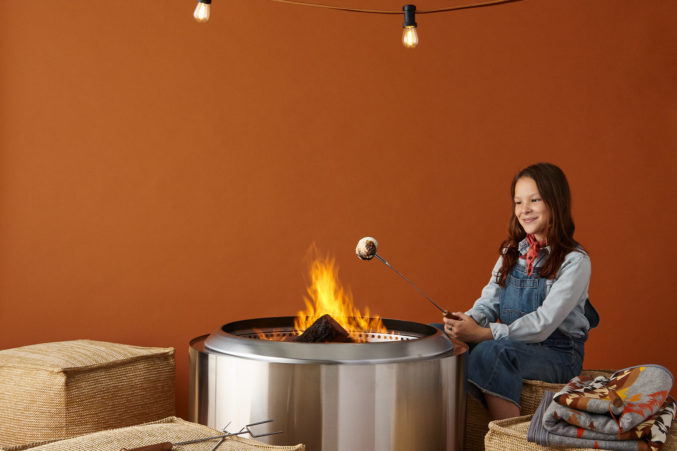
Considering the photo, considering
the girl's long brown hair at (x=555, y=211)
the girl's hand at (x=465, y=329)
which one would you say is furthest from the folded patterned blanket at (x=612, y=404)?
the girl's long brown hair at (x=555, y=211)

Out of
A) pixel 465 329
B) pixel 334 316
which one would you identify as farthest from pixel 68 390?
pixel 465 329

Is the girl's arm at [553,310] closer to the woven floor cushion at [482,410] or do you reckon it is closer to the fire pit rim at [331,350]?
the woven floor cushion at [482,410]

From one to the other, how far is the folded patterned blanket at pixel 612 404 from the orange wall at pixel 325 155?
126 centimetres

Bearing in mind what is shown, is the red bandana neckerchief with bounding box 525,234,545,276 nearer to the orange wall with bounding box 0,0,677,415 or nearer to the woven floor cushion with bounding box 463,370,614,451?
the woven floor cushion with bounding box 463,370,614,451

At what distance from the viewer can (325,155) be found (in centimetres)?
288

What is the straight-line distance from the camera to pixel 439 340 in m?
1.88

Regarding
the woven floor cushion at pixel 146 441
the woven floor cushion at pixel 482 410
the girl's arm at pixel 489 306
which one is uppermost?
the girl's arm at pixel 489 306

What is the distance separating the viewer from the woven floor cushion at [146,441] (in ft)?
4.53

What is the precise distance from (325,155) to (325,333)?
1.13 m

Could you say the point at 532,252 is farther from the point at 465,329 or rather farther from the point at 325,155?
the point at 325,155

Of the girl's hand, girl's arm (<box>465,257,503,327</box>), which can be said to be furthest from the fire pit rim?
girl's arm (<box>465,257,503,327</box>)

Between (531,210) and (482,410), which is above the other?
(531,210)

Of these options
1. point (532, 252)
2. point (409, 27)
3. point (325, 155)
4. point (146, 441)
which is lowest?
point (146, 441)

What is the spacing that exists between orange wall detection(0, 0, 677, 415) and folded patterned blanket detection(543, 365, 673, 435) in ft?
4.14
